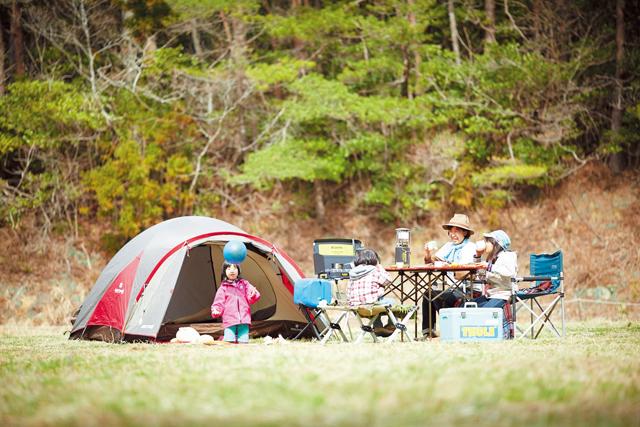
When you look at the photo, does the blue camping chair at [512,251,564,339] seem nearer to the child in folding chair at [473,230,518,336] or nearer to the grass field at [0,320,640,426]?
the child in folding chair at [473,230,518,336]

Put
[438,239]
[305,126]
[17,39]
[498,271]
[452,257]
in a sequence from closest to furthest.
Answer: [498,271] < [452,257] < [438,239] < [17,39] < [305,126]

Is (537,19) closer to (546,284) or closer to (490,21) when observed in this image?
(490,21)

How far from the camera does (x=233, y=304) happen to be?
799cm

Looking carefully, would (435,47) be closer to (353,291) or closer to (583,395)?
(353,291)

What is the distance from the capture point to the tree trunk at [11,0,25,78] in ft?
56.3

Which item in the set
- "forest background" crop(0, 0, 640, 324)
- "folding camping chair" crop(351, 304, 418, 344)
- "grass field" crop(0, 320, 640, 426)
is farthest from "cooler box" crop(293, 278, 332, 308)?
"forest background" crop(0, 0, 640, 324)

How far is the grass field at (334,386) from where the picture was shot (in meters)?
3.65

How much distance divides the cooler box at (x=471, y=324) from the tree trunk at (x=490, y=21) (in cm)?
1127

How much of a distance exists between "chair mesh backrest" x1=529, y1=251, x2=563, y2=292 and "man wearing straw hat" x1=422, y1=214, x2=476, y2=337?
74 centimetres

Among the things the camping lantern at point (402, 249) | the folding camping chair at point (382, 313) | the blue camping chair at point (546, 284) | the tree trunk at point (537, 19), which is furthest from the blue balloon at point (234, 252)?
the tree trunk at point (537, 19)

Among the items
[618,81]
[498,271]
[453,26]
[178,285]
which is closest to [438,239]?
[618,81]

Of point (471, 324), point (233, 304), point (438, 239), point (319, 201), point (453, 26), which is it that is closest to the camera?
point (471, 324)

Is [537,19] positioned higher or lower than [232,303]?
higher

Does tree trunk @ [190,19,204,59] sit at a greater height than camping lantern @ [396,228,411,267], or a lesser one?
greater
